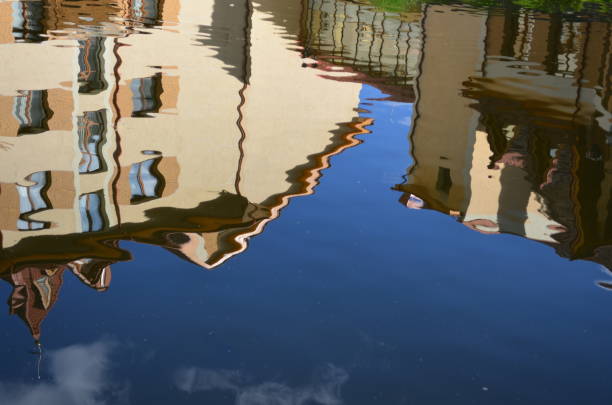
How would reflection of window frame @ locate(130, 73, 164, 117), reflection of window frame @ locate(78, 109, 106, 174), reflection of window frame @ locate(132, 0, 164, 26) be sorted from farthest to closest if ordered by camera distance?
1. reflection of window frame @ locate(132, 0, 164, 26)
2. reflection of window frame @ locate(130, 73, 164, 117)
3. reflection of window frame @ locate(78, 109, 106, 174)

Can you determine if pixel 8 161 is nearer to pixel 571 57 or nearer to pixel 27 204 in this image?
pixel 27 204

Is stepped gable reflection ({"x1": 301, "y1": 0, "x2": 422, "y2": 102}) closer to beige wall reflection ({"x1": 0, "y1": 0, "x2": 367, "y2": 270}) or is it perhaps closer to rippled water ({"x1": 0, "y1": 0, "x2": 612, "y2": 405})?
rippled water ({"x1": 0, "y1": 0, "x2": 612, "y2": 405})

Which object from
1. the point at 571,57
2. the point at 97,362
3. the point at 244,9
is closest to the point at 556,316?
the point at 97,362

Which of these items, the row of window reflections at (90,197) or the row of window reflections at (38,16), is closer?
the row of window reflections at (90,197)

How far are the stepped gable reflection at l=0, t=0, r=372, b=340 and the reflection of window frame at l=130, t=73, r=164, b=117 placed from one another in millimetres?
32

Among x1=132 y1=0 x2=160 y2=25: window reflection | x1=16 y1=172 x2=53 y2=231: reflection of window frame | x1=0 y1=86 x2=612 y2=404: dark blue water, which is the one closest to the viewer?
x1=0 y1=86 x2=612 y2=404: dark blue water

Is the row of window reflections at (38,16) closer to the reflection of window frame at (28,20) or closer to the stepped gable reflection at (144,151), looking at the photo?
the reflection of window frame at (28,20)

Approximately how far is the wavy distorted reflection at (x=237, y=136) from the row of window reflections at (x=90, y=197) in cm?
2

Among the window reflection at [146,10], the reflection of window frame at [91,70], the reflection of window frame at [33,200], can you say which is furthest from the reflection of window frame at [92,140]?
the window reflection at [146,10]

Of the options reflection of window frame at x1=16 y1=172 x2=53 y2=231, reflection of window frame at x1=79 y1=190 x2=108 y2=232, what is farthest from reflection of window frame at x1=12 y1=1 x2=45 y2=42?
reflection of window frame at x1=79 y1=190 x2=108 y2=232

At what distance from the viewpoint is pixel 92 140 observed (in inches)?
322

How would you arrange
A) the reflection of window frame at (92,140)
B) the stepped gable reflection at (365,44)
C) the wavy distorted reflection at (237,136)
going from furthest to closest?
the stepped gable reflection at (365,44) < the reflection of window frame at (92,140) < the wavy distorted reflection at (237,136)

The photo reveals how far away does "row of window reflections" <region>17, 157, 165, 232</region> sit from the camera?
18.9 ft

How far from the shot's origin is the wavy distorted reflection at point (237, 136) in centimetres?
586
